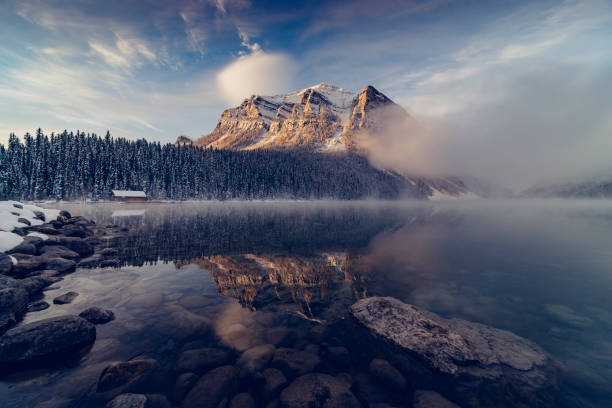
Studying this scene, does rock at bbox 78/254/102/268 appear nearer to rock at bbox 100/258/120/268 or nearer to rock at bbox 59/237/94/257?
rock at bbox 100/258/120/268

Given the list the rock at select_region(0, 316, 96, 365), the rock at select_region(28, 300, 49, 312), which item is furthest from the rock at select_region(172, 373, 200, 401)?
the rock at select_region(28, 300, 49, 312)

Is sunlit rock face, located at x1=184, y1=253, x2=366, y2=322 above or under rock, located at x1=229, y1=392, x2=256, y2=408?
above

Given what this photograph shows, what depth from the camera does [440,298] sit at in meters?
13.8

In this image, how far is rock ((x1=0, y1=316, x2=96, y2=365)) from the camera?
7258 mm

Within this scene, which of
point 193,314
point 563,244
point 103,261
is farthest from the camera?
point 563,244

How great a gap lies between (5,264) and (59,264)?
3218 millimetres

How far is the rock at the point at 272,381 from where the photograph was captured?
680 cm

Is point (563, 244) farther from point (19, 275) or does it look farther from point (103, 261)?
point (19, 275)

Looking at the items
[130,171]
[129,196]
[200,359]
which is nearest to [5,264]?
[200,359]

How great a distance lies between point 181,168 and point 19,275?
382 ft

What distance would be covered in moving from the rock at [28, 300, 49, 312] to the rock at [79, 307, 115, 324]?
2.37m

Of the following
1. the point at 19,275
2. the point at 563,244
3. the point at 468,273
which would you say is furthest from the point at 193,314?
the point at 563,244

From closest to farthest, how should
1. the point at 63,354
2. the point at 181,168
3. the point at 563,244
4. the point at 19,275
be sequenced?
the point at 63,354, the point at 19,275, the point at 563,244, the point at 181,168

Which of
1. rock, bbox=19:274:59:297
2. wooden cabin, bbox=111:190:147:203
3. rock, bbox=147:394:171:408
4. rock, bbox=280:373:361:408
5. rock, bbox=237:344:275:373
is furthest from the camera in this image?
wooden cabin, bbox=111:190:147:203
